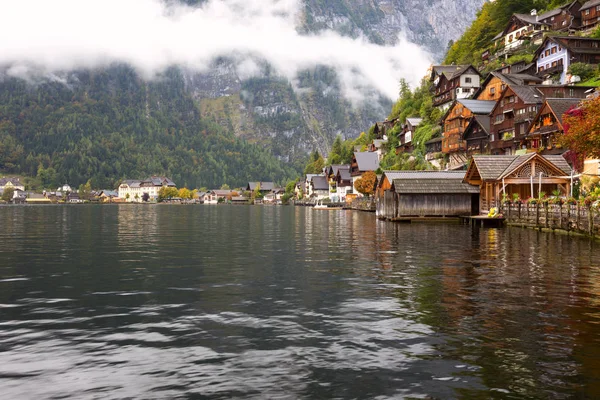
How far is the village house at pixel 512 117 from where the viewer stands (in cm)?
8094

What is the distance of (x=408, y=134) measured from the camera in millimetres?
129000

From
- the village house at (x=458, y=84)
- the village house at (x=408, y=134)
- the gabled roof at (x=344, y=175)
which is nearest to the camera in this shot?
the village house at (x=458, y=84)

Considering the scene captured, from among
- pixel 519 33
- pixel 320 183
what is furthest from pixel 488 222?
pixel 320 183

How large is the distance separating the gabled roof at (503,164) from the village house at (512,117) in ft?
71.9

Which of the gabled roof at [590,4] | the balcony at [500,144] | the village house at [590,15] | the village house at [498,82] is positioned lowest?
the balcony at [500,144]

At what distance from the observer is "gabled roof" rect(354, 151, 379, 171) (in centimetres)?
14550

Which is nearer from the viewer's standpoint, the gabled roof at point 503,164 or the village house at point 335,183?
the gabled roof at point 503,164

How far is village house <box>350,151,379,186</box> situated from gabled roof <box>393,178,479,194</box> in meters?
77.9

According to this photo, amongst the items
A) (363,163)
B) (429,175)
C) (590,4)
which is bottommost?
(429,175)

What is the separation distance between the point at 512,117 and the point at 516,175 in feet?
101

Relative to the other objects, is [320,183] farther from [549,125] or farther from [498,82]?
[549,125]

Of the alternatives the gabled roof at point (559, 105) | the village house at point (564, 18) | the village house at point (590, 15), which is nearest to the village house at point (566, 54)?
the village house at point (590, 15)

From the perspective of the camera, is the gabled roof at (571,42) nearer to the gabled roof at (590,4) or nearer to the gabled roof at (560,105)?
the gabled roof at (590,4)

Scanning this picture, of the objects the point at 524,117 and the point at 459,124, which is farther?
the point at 459,124
